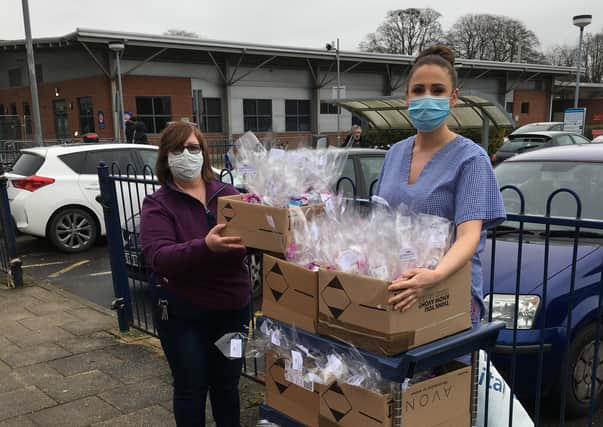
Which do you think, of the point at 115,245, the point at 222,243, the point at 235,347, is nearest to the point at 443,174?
the point at 222,243

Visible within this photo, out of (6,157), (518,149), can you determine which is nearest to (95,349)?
(6,157)

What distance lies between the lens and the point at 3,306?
555cm

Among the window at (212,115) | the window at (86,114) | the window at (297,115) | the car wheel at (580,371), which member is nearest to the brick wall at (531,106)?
the window at (297,115)

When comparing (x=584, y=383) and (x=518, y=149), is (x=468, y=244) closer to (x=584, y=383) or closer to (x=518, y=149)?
(x=584, y=383)

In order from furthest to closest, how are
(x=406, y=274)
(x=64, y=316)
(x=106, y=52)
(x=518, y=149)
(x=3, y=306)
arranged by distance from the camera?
(x=106, y=52) < (x=518, y=149) < (x=3, y=306) < (x=64, y=316) < (x=406, y=274)

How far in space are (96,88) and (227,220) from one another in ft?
81.7

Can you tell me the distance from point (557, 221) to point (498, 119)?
12.1 m

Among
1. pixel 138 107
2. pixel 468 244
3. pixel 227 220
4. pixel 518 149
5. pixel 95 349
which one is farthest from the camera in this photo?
pixel 138 107

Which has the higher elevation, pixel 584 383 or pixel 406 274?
pixel 406 274

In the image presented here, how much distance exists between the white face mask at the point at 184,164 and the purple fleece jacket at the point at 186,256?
0.22 feet

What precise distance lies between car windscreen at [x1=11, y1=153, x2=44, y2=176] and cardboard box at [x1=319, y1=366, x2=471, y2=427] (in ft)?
24.6

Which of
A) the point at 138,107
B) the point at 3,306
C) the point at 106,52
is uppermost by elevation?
the point at 106,52

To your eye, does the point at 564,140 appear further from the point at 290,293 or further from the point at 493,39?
the point at 493,39

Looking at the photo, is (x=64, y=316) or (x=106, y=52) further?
(x=106, y=52)
